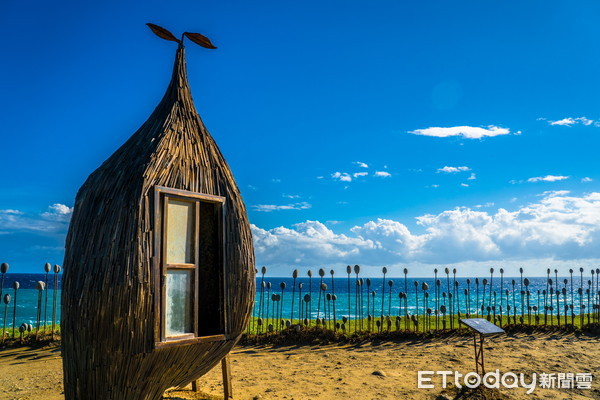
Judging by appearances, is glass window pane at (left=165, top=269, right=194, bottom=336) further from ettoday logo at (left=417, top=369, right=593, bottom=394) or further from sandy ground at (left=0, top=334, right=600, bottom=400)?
ettoday logo at (left=417, top=369, right=593, bottom=394)

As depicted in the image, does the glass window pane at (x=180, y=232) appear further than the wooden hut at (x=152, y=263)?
Yes

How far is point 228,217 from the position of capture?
562 cm

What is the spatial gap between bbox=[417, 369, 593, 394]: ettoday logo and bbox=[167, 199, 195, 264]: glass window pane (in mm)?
5669

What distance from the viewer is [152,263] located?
15.7ft

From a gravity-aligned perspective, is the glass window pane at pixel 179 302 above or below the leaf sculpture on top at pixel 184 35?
below

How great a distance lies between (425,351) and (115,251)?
926cm

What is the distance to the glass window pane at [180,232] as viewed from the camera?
510cm

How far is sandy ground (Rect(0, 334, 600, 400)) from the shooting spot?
811cm

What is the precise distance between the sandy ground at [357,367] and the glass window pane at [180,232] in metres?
3.28

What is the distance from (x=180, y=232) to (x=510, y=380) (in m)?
7.48

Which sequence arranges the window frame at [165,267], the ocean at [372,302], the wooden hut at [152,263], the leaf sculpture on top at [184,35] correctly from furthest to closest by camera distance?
1. the ocean at [372,302]
2. the leaf sculpture on top at [184,35]
3. the window frame at [165,267]
4. the wooden hut at [152,263]

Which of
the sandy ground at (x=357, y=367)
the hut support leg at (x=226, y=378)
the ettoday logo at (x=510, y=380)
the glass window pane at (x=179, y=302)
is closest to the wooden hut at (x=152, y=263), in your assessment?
the glass window pane at (x=179, y=302)

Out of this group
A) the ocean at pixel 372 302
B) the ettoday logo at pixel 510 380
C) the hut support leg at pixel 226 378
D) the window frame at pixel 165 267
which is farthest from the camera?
the ocean at pixel 372 302

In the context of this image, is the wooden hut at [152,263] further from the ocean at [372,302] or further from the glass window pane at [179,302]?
the ocean at [372,302]
